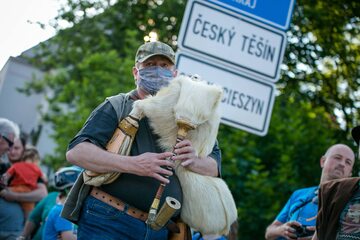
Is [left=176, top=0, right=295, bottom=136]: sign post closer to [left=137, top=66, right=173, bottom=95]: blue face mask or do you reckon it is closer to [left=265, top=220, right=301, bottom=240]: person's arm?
[left=265, top=220, right=301, bottom=240]: person's arm

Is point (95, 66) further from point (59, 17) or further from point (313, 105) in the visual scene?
point (313, 105)

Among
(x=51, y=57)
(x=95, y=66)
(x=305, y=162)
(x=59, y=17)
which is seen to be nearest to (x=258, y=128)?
(x=305, y=162)

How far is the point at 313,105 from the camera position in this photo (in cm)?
1169

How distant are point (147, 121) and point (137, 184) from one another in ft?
1.20

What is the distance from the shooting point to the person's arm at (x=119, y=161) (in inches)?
145

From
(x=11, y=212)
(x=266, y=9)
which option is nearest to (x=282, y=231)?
(x=266, y=9)

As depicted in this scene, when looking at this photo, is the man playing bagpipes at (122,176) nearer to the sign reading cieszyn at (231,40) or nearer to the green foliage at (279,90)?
the sign reading cieszyn at (231,40)

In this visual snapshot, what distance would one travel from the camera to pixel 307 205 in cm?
610

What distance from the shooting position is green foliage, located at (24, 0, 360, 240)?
10820mm

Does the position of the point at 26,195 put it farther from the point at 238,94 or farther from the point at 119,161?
the point at 119,161

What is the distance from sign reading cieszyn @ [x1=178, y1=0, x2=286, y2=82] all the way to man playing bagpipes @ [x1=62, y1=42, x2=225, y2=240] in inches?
74.5

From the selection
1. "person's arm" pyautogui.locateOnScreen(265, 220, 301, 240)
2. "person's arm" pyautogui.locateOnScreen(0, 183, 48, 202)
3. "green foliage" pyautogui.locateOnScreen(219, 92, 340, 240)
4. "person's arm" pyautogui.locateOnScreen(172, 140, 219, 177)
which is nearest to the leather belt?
"person's arm" pyautogui.locateOnScreen(172, 140, 219, 177)

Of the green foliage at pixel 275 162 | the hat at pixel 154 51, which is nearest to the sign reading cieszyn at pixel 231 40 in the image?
the hat at pixel 154 51

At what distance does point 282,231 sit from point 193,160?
7.73ft
